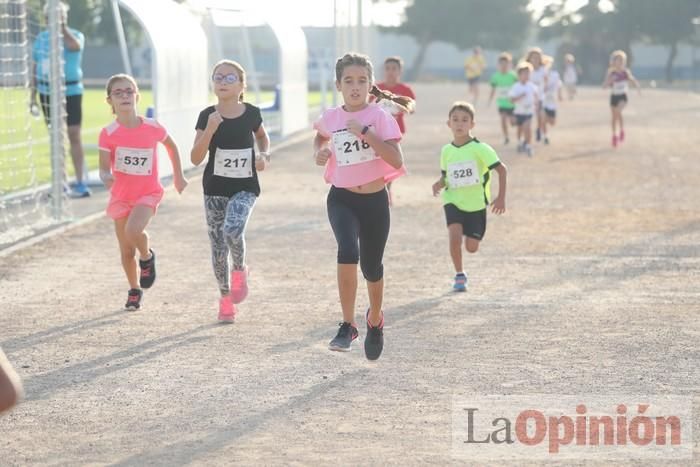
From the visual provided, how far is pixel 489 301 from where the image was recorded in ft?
32.1

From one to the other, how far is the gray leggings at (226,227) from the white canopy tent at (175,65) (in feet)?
32.6

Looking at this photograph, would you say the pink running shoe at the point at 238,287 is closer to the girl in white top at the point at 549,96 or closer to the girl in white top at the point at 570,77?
the girl in white top at the point at 549,96

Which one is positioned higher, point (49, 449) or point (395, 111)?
point (395, 111)

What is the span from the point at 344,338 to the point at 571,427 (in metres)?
1.93

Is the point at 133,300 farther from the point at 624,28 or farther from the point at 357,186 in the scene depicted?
the point at 624,28

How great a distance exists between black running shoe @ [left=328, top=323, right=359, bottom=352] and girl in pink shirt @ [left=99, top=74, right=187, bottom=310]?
2.11 meters

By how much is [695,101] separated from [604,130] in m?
22.3

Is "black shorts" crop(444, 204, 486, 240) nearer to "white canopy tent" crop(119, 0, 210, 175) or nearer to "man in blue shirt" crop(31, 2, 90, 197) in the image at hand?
"man in blue shirt" crop(31, 2, 90, 197)

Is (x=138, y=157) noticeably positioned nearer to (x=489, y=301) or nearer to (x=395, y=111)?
(x=395, y=111)

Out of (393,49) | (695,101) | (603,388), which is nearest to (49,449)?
(603,388)

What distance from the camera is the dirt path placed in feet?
20.4

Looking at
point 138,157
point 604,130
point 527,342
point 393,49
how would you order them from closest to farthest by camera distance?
point 527,342, point 138,157, point 604,130, point 393,49

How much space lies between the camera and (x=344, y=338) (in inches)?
311

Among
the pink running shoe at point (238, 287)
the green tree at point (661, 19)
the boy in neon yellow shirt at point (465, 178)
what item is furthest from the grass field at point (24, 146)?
the green tree at point (661, 19)
